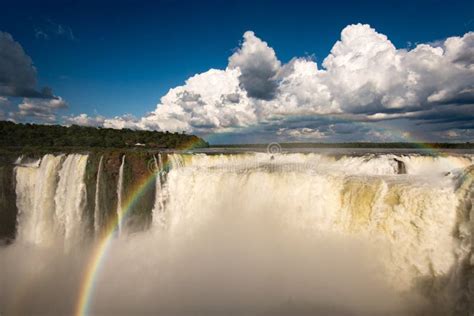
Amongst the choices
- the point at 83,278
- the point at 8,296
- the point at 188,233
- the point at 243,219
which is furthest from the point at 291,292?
the point at 8,296

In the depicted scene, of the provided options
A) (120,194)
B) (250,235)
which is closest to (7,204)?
(120,194)

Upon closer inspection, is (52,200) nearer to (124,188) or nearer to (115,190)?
(115,190)

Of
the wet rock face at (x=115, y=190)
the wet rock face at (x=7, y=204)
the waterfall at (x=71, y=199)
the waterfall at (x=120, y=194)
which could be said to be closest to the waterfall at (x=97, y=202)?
the wet rock face at (x=115, y=190)

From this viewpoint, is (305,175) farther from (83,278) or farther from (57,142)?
(57,142)

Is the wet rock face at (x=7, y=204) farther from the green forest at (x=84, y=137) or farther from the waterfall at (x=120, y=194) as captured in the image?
the green forest at (x=84, y=137)

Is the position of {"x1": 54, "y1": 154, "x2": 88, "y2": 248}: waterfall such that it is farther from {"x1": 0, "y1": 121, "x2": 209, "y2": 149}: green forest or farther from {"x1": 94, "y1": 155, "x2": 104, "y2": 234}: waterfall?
{"x1": 0, "y1": 121, "x2": 209, "y2": 149}: green forest

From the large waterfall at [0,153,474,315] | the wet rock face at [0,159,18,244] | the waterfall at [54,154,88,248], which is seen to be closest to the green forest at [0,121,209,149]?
the wet rock face at [0,159,18,244]

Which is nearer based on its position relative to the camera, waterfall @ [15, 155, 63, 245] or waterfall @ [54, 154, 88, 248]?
waterfall @ [54, 154, 88, 248]
